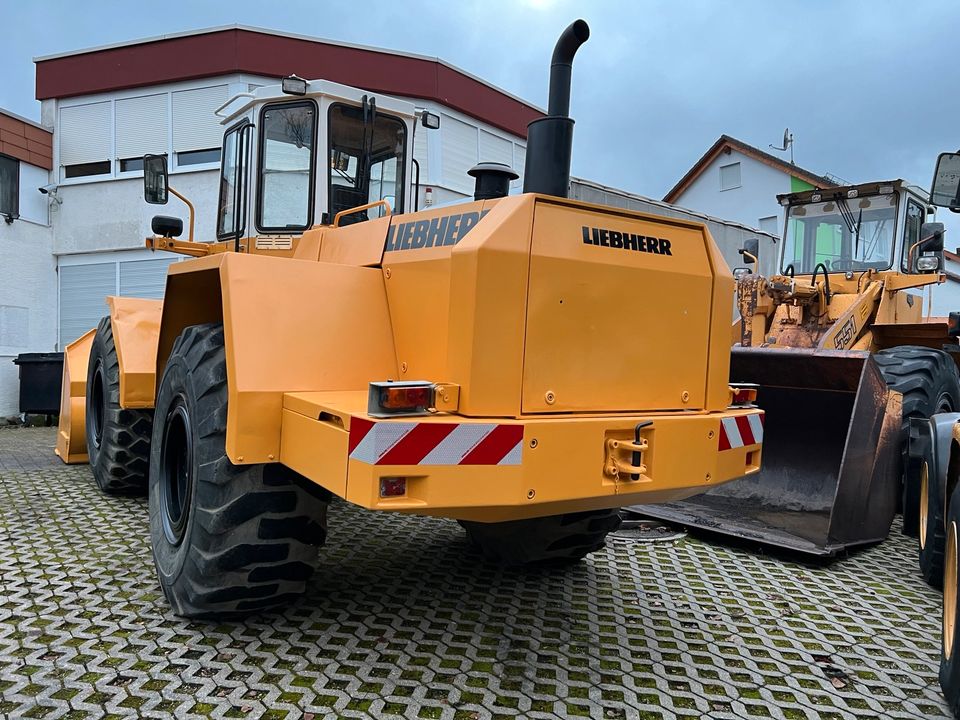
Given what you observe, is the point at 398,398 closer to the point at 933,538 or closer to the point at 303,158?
the point at 303,158

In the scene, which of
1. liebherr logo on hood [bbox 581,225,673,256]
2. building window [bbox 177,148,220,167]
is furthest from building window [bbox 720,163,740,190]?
liebherr logo on hood [bbox 581,225,673,256]

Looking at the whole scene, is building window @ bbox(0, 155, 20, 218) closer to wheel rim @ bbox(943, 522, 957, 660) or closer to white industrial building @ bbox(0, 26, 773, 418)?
white industrial building @ bbox(0, 26, 773, 418)

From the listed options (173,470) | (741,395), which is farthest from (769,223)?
(173,470)

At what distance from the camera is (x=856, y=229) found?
716 centimetres

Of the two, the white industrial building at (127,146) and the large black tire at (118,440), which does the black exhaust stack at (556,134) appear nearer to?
the large black tire at (118,440)

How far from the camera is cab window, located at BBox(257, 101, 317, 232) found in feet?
14.4

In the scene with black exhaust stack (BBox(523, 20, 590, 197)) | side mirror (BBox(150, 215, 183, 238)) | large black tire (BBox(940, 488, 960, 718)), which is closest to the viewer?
large black tire (BBox(940, 488, 960, 718))

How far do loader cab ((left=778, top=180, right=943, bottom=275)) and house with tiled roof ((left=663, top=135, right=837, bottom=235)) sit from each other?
1774cm

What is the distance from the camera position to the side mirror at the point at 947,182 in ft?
10.7

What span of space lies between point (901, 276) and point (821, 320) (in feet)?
2.72

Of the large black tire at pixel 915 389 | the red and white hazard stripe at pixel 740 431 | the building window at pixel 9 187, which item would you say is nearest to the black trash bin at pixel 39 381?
the building window at pixel 9 187

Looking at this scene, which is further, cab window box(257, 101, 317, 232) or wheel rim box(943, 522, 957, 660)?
cab window box(257, 101, 317, 232)

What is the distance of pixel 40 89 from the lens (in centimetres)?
1291

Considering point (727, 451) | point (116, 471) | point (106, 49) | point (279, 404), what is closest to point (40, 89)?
point (106, 49)
